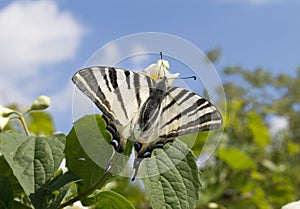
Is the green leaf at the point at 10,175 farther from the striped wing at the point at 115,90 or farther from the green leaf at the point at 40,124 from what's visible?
the green leaf at the point at 40,124

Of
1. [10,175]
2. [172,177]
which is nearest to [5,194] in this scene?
[10,175]

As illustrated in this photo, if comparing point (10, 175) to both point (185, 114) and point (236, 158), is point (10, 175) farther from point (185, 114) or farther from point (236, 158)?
point (236, 158)

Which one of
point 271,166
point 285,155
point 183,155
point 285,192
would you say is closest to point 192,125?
point 183,155

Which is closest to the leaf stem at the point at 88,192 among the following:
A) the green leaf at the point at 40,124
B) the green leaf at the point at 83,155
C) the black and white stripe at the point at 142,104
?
the green leaf at the point at 83,155

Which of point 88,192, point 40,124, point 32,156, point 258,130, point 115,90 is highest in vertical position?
point 115,90

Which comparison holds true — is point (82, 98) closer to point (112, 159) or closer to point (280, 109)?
point (112, 159)

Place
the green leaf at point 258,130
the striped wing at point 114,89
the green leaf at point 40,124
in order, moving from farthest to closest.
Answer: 1. the green leaf at point 258,130
2. the green leaf at point 40,124
3. the striped wing at point 114,89
